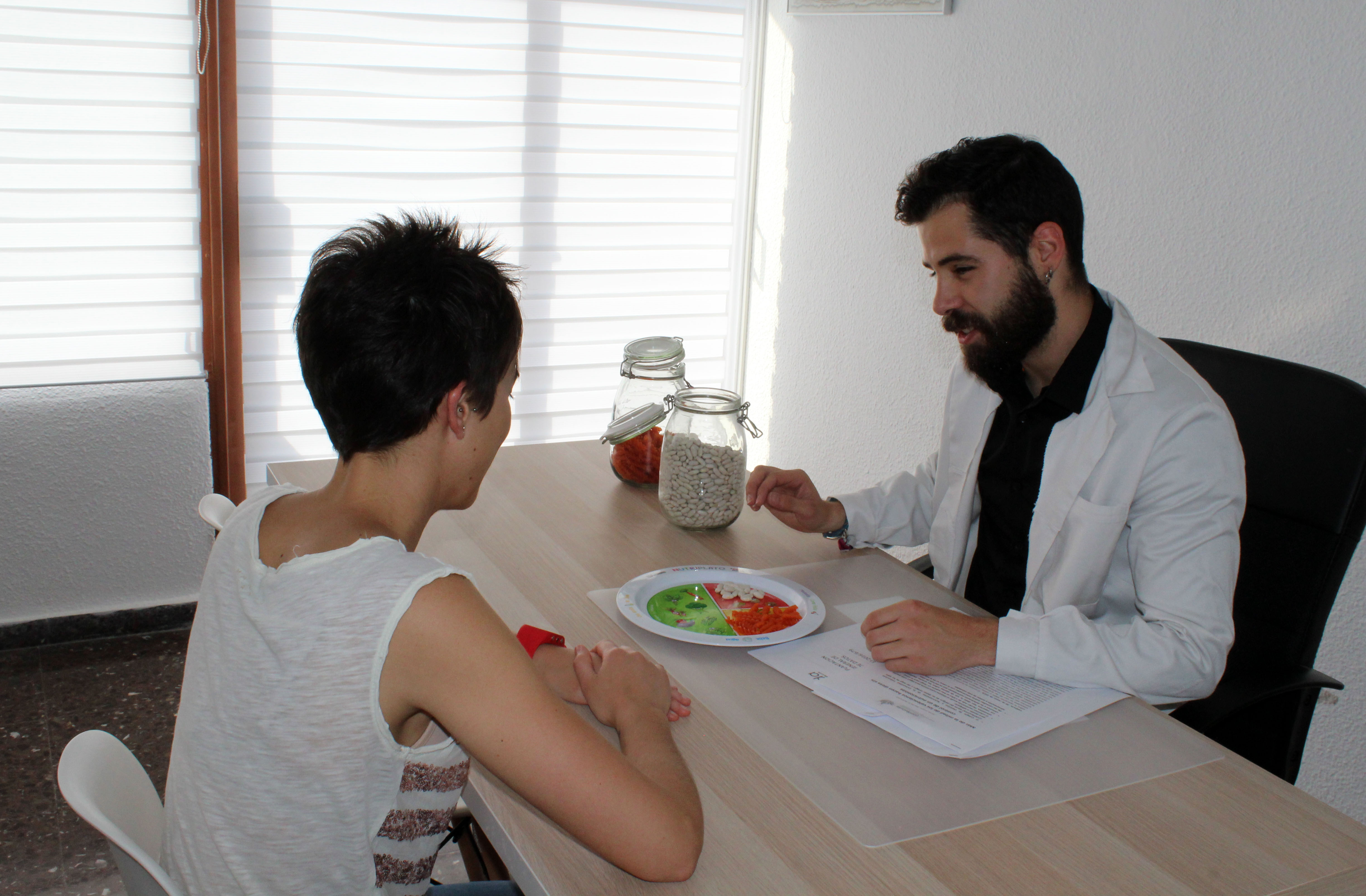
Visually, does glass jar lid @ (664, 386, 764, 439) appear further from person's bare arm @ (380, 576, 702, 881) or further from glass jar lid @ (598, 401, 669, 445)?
person's bare arm @ (380, 576, 702, 881)

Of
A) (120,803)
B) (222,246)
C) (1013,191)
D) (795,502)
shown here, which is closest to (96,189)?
(222,246)

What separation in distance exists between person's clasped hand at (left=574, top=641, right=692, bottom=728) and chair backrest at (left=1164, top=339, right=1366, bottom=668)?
84 centimetres

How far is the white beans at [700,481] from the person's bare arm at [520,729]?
0.82 metres

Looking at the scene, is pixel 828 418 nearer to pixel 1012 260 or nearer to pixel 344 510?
pixel 1012 260

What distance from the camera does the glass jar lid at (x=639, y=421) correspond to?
6.12 ft

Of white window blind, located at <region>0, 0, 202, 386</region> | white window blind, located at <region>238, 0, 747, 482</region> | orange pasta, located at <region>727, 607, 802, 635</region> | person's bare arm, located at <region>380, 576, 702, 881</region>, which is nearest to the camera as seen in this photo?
person's bare arm, located at <region>380, 576, 702, 881</region>

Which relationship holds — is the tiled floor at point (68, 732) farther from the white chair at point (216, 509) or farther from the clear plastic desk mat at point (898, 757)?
the clear plastic desk mat at point (898, 757)

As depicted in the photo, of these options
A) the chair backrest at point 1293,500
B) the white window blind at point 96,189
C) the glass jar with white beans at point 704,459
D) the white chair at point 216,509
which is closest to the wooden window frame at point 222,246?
the white window blind at point 96,189

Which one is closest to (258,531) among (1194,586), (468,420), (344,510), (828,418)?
(344,510)

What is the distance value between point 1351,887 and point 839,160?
2.62 meters

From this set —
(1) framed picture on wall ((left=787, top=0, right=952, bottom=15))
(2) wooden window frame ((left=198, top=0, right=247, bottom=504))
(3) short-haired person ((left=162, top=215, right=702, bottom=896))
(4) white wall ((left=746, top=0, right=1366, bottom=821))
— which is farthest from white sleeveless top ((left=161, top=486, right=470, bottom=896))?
(1) framed picture on wall ((left=787, top=0, right=952, bottom=15))

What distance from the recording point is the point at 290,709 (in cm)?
94

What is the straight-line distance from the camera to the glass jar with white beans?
171 centimetres

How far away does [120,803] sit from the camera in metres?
1.08
